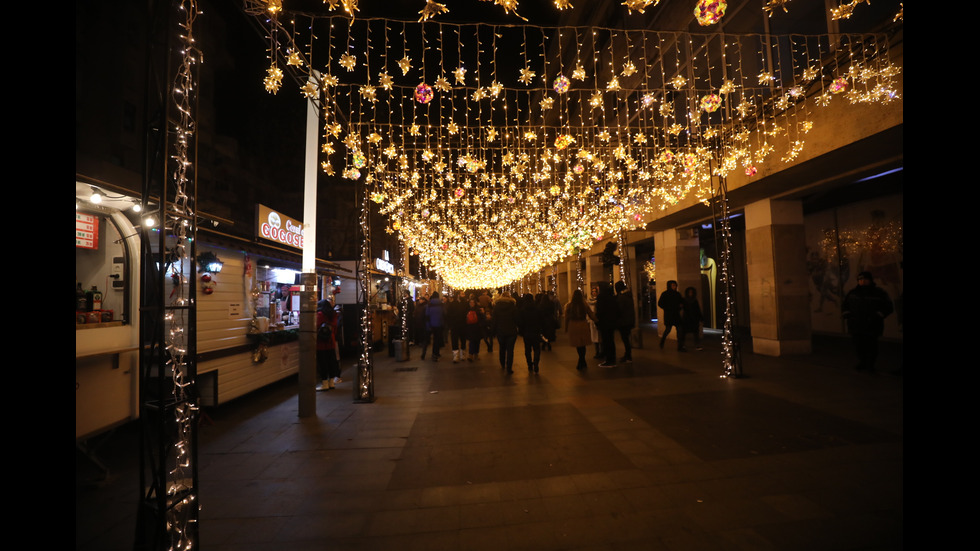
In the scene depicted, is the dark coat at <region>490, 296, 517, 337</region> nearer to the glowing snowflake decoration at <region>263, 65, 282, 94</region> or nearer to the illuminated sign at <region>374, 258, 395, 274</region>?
the glowing snowflake decoration at <region>263, 65, 282, 94</region>

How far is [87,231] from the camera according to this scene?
5.11m

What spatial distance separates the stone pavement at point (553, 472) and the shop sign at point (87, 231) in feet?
8.68

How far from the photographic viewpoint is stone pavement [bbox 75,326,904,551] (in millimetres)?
3059

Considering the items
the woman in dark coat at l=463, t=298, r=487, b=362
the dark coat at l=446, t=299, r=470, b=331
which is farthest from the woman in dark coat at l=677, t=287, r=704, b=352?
the dark coat at l=446, t=299, r=470, b=331

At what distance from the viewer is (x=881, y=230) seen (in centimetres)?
1138

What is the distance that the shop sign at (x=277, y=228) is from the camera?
8334 mm

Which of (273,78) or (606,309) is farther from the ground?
(273,78)

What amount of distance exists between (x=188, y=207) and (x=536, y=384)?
648cm

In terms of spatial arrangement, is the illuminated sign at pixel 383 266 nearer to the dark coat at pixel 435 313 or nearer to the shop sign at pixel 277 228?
the dark coat at pixel 435 313

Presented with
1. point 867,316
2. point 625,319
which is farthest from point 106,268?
point 867,316

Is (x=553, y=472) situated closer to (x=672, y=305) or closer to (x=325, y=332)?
(x=325, y=332)

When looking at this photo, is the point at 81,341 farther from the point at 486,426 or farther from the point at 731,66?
the point at 731,66

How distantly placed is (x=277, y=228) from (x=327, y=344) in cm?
302

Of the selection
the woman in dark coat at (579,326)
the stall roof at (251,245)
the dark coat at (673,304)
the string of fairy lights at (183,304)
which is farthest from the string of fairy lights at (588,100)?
the woman in dark coat at (579,326)
